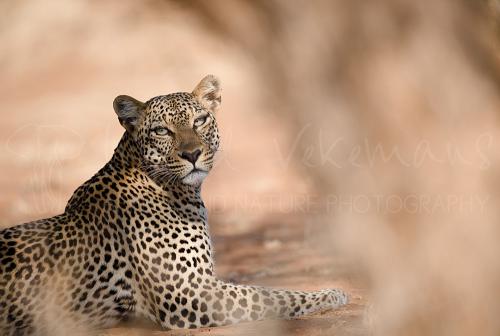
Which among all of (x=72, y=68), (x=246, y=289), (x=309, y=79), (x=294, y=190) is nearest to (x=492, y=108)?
(x=309, y=79)

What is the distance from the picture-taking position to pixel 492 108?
1.69 metres

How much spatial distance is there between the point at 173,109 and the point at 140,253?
0.93 meters

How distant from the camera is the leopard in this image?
484 centimetres

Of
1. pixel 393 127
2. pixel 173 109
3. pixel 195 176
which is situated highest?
pixel 173 109

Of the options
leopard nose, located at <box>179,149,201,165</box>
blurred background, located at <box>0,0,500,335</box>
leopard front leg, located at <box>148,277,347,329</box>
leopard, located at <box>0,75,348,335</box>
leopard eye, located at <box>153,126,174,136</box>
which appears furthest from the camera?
leopard eye, located at <box>153,126,174,136</box>

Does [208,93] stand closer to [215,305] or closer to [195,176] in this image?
[195,176]

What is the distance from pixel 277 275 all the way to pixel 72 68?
834 centimetres

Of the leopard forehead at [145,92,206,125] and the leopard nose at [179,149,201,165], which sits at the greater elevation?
the leopard forehead at [145,92,206,125]

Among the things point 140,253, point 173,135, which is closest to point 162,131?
point 173,135

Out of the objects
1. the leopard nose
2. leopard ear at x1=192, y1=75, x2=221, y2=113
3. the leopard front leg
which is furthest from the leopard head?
the leopard front leg

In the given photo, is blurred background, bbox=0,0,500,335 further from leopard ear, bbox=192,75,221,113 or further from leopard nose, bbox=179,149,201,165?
leopard ear, bbox=192,75,221,113

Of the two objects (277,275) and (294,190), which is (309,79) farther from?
(294,190)

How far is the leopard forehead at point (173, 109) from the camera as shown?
531 centimetres

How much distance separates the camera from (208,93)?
5.69 metres
